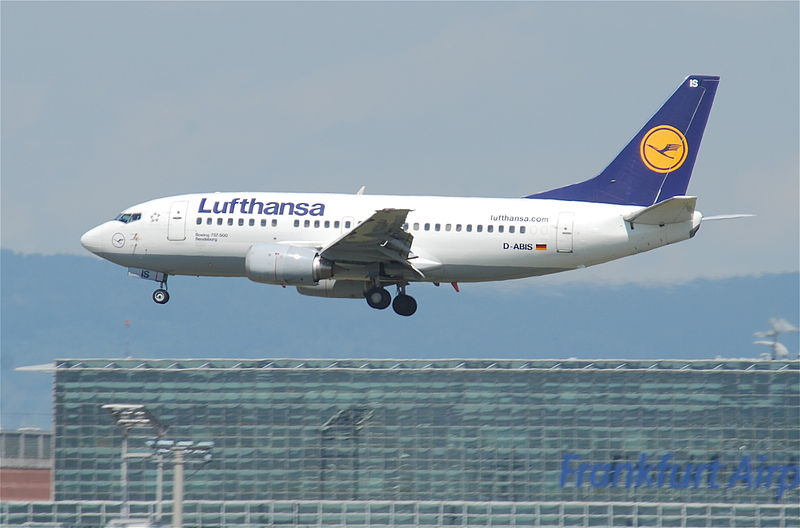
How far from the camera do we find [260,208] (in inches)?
2183

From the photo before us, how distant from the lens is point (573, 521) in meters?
68.9

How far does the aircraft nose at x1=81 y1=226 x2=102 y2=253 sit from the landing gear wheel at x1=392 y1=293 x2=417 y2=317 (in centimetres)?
1260

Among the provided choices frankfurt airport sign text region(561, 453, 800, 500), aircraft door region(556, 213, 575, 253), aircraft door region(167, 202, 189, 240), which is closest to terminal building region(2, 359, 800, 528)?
frankfurt airport sign text region(561, 453, 800, 500)

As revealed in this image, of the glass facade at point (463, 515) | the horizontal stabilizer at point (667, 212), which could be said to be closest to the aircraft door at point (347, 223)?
the horizontal stabilizer at point (667, 212)

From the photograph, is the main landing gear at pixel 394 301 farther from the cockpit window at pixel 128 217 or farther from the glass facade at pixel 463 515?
the glass facade at pixel 463 515

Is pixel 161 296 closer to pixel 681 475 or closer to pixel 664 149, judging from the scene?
pixel 664 149

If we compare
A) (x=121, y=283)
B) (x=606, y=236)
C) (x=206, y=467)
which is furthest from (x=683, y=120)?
(x=121, y=283)

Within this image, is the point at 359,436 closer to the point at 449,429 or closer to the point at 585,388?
the point at 449,429

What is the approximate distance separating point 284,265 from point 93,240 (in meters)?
9.88

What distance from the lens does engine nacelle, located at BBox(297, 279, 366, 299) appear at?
56500 mm

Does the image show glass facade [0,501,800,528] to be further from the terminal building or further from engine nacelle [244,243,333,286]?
engine nacelle [244,243,333,286]

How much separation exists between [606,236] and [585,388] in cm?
2269

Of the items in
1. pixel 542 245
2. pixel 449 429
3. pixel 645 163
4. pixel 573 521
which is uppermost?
pixel 645 163

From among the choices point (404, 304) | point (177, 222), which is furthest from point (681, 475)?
point (177, 222)
